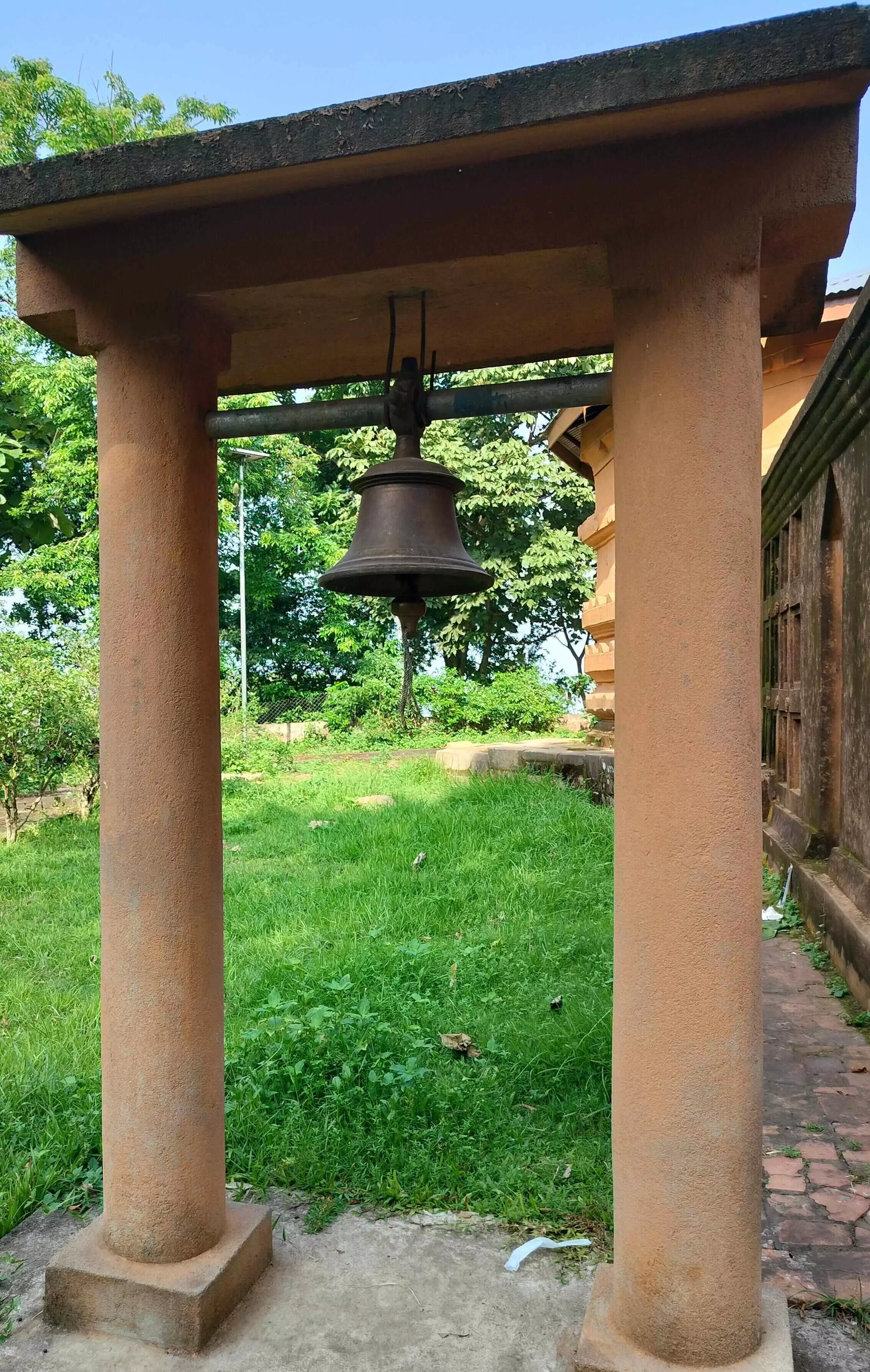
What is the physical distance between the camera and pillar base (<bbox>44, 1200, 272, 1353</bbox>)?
2271 millimetres

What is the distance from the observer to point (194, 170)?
6.52ft

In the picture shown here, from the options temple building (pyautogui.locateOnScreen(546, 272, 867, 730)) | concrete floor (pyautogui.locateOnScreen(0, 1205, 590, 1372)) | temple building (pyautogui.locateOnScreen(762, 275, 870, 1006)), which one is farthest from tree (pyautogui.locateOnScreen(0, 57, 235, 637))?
concrete floor (pyautogui.locateOnScreen(0, 1205, 590, 1372))

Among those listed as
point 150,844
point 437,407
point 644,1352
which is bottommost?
point 644,1352

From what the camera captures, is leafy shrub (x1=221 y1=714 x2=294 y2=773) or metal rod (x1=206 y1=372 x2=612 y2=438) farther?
leafy shrub (x1=221 y1=714 x2=294 y2=773)

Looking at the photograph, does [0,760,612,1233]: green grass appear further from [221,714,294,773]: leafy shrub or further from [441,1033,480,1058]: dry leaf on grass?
[221,714,294,773]: leafy shrub

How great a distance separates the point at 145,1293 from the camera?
230cm

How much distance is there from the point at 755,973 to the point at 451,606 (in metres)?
19.5

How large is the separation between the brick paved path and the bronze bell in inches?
80.9

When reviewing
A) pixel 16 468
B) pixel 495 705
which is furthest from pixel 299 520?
pixel 16 468

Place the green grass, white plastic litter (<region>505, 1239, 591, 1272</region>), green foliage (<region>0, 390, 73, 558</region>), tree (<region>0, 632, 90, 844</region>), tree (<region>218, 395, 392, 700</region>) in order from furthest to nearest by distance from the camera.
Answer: tree (<region>218, 395, 392, 700</region>)
tree (<region>0, 632, 90, 844</region>)
green foliage (<region>0, 390, 73, 558</region>)
the green grass
white plastic litter (<region>505, 1239, 591, 1272</region>)

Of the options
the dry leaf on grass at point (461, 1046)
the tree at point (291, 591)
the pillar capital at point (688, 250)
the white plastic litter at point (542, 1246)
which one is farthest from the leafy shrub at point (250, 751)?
the pillar capital at point (688, 250)

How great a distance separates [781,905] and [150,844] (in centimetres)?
540

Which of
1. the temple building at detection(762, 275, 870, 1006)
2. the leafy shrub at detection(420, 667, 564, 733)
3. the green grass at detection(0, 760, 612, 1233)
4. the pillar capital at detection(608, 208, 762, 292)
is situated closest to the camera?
the pillar capital at detection(608, 208, 762, 292)

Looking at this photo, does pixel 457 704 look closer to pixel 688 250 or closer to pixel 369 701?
pixel 369 701
